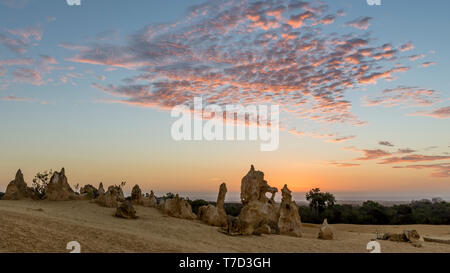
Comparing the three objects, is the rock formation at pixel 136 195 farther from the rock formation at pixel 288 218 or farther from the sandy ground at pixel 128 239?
the rock formation at pixel 288 218

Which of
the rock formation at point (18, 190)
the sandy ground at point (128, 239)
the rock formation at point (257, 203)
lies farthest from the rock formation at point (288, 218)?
the rock formation at point (18, 190)

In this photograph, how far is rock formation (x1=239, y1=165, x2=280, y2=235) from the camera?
2258 cm

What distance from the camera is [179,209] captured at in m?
27.1

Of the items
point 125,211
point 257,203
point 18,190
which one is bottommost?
point 125,211

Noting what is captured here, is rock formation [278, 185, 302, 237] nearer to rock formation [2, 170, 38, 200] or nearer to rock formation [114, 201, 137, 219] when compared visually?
rock formation [114, 201, 137, 219]

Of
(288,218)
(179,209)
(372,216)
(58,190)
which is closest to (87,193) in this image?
(58,190)

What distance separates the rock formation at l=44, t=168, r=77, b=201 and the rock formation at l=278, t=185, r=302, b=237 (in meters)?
18.5

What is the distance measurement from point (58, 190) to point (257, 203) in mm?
18433

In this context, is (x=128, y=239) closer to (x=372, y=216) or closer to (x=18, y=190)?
(x=18, y=190)

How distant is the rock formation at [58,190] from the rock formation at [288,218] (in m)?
18.5
